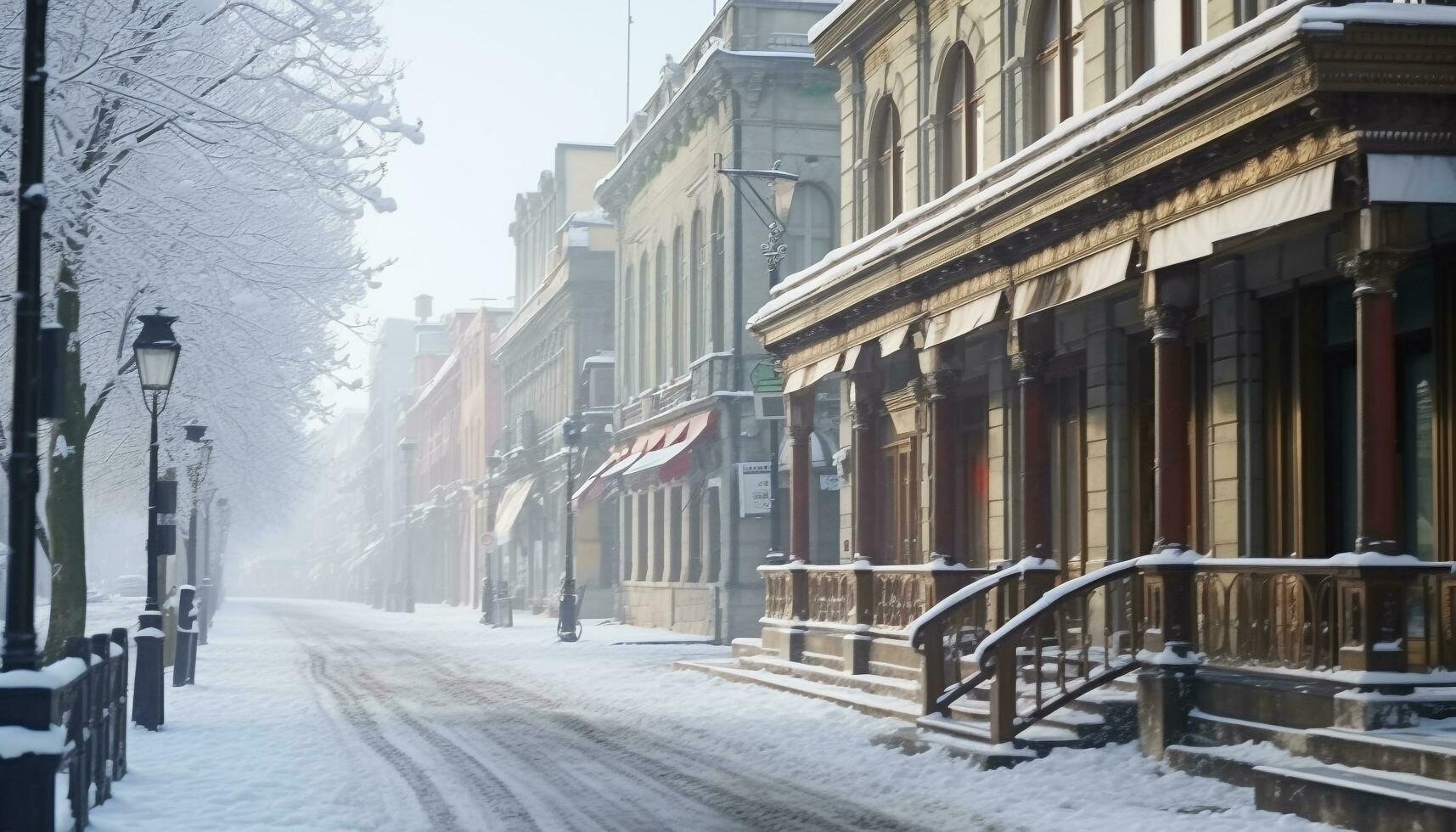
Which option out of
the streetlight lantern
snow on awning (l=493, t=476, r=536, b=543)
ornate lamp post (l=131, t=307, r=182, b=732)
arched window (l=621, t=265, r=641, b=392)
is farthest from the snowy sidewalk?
snow on awning (l=493, t=476, r=536, b=543)

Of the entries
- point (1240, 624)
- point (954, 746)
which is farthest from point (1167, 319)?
point (954, 746)

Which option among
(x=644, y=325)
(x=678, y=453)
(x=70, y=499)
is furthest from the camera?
(x=644, y=325)

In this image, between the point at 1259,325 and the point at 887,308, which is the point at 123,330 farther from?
the point at 1259,325

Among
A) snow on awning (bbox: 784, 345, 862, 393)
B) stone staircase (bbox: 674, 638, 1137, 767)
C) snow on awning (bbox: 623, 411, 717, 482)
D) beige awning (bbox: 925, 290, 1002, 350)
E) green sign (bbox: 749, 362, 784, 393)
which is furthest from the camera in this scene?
snow on awning (bbox: 623, 411, 717, 482)

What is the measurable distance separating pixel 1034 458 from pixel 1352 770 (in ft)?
20.4

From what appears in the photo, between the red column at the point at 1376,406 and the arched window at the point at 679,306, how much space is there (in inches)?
1149

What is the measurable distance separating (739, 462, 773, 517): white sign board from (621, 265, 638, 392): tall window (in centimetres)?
1380

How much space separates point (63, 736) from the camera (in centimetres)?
972

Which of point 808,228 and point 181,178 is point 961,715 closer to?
point 181,178

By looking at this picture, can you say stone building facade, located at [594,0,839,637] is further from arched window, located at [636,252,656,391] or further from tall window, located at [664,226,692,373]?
arched window, located at [636,252,656,391]

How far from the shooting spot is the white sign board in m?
33.3

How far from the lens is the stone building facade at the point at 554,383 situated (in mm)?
52062

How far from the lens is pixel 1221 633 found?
13750 millimetres

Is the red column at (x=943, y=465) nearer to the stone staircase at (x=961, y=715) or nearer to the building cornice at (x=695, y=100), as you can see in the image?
the stone staircase at (x=961, y=715)
